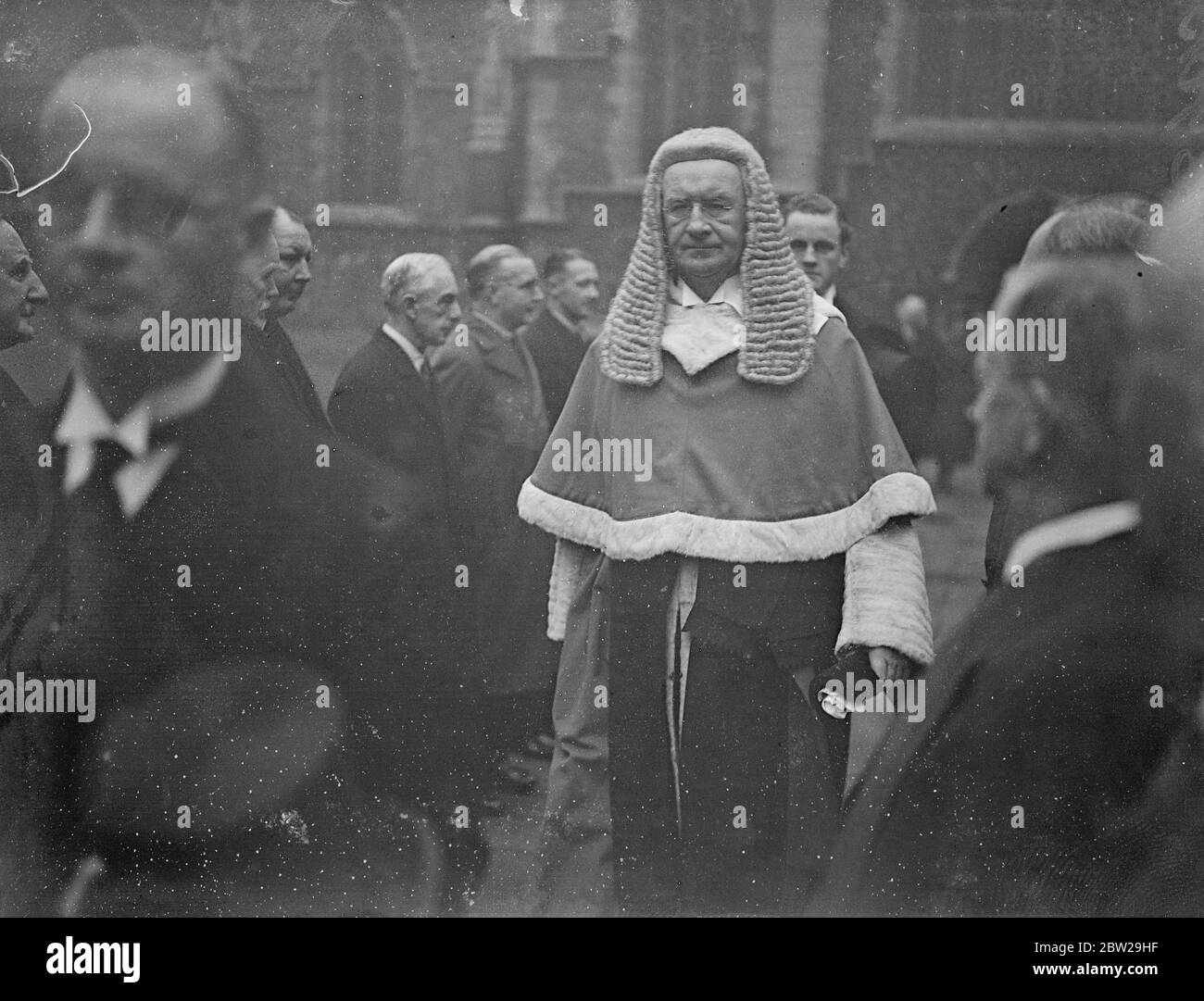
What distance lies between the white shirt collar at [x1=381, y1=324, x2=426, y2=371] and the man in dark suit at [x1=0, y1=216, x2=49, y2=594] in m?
1.08

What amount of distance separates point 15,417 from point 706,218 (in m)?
2.23

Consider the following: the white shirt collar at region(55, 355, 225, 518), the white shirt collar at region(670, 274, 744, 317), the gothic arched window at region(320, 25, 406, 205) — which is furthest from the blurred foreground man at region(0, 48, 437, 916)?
the white shirt collar at region(670, 274, 744, 317)

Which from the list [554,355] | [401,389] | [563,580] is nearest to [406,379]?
[401,389]

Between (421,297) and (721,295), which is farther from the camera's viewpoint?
(421,297)

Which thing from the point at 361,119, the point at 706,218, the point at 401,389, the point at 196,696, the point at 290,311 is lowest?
the point at 196,696

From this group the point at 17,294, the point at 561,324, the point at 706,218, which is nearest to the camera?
the point at 706,218

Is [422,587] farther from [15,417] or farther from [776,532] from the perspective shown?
[15,417]

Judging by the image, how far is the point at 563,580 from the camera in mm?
4328

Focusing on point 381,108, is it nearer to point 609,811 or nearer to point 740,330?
point 740,330

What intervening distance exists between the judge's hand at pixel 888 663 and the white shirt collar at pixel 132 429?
2169 millimetres

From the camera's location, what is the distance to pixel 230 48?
438cm

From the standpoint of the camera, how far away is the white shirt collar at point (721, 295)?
423 cm

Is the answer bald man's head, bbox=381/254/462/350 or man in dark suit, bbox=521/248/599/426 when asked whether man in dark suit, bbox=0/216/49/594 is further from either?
man in dark suit, bbox=521/248/599/426
